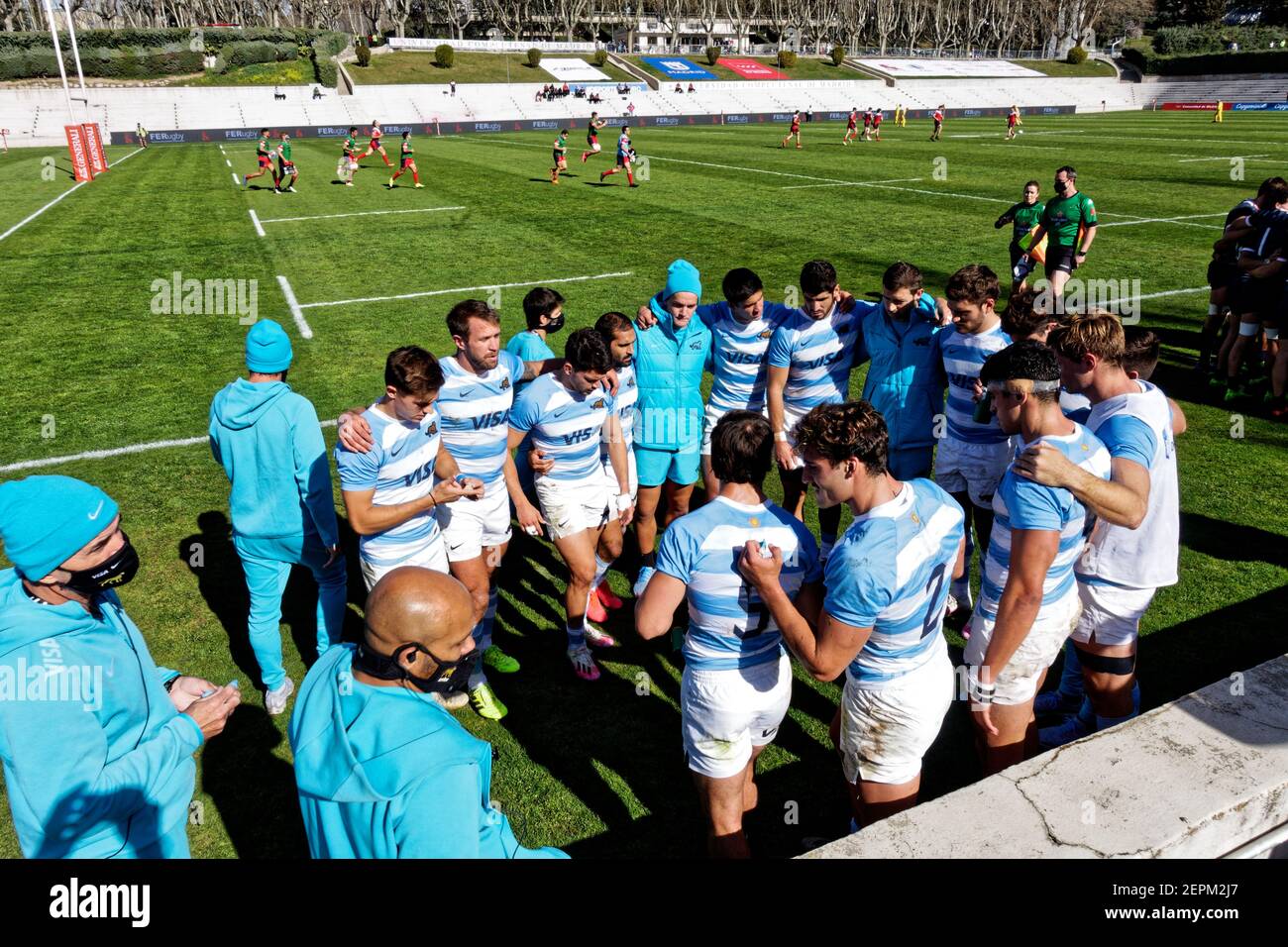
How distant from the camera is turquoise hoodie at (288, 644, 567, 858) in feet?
6.97

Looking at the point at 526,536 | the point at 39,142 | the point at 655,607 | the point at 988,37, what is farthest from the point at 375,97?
the point at 988,37

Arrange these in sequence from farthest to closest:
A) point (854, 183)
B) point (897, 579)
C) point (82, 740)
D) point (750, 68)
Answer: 1. point (750, 68)
2. point (854, 183)
3. point (897, 579)
4. point (82, 740)

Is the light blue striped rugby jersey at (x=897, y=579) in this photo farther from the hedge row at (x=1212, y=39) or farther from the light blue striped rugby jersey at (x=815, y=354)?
the hedge row at (x=1212, y=39)

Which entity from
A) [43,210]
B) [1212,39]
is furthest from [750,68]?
[43,210]

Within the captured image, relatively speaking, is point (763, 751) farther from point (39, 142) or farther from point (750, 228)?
point (39, 142)

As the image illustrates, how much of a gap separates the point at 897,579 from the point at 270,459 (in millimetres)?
3508

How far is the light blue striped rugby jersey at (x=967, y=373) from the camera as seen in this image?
5707 millimetres

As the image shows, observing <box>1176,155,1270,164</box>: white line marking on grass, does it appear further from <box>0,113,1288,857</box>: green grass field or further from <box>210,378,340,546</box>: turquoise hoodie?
<box>210,378,340,546</box>: turquoise hoodie

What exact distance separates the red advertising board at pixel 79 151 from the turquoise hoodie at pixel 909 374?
3322 cm

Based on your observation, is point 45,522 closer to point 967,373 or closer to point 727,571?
point 727,571

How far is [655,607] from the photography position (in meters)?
3.43

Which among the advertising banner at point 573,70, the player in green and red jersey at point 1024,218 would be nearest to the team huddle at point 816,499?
the player in green and red jersey at point 1024,218

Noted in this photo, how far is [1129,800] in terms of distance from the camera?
3061 millimetres
